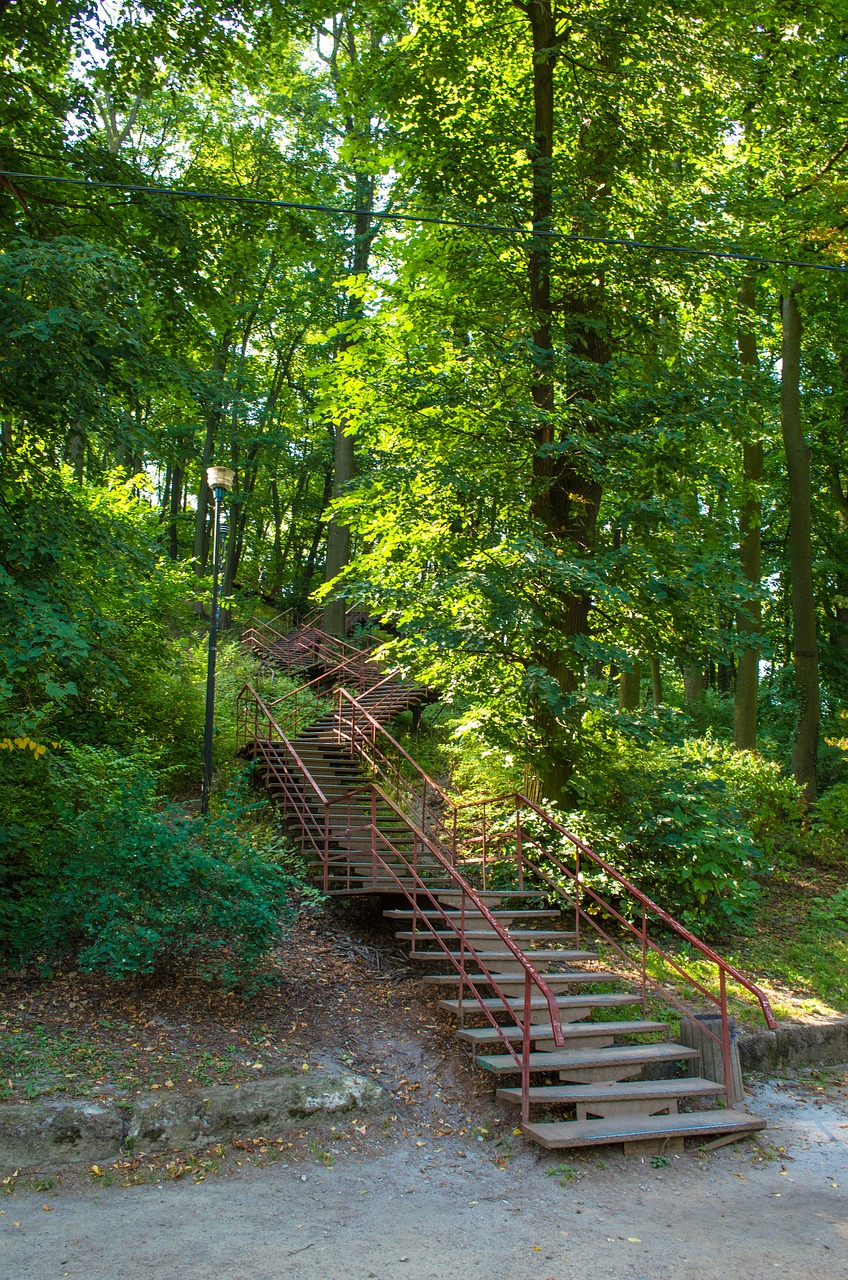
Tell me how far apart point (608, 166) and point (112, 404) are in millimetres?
6186

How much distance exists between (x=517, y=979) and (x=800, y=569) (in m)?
10.6

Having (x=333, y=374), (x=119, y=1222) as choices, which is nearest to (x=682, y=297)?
(x=333, y=374)

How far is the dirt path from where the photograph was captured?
4.26 meters

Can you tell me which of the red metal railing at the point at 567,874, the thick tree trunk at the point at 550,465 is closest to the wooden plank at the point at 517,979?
the red metal railing at the point at 567,874

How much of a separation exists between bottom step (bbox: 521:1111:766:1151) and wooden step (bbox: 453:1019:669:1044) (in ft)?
2.02

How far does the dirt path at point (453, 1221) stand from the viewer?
4.26 meters

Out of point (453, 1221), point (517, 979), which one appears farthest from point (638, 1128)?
point (517, 979)

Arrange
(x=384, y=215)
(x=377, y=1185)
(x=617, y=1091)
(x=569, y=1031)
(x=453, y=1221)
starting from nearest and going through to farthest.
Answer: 1. (x=453, y=1221)
2. (x=377, y=1185)
3. (x=617, y=1091)
4. (x=569, y=1031)
5. (x=384, y=215)

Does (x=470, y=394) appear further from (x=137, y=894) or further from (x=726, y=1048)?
(x=726, y=1048)

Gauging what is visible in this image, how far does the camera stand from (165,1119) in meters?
5.23

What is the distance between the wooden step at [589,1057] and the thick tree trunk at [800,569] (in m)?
9.21

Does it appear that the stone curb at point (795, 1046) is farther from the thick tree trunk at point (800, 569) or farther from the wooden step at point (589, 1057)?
the thick tree trunk at point (800, 569)

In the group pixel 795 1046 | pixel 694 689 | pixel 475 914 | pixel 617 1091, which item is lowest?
pixel 795 1046

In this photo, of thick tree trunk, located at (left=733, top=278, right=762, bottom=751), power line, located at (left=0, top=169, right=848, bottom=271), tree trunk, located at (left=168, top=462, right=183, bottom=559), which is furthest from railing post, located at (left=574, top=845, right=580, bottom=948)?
tree trunk, located at (left=168, top=462, right=183, bottom=559)
